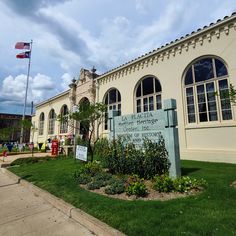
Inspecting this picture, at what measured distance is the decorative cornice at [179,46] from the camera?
32.3 feet

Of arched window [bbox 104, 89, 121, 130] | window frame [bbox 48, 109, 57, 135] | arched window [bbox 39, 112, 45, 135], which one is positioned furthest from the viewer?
arched window [bbox 39, 112, 45, 135]

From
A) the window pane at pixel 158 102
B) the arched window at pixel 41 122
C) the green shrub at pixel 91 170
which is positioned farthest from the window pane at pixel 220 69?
the arched window at pixel 41 122

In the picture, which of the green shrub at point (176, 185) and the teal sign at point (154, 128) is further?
the teal sign at point (154, 128)

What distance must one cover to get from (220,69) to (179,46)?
2.84 m

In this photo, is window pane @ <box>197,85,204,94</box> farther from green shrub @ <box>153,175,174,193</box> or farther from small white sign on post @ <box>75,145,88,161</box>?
green shrub @ <box>153,175,174,193</box>

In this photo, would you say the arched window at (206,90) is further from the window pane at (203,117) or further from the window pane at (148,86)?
the window pane at (148,86)

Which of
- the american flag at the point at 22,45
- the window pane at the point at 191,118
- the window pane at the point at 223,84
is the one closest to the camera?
the window pane at the point at 223,84

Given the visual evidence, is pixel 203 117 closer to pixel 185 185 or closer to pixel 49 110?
pixel 185 185

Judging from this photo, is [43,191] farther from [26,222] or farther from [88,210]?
[88,210]

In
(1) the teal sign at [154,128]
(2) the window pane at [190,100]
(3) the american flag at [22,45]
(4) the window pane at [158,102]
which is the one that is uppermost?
(3) the american flag at [22,45]

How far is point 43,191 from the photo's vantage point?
617cm

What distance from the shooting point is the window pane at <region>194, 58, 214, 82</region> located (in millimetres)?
10523

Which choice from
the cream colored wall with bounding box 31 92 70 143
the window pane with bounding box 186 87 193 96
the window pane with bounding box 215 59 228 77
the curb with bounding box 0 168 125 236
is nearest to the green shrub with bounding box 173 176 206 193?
the curb with bounding box 0 168 125 236

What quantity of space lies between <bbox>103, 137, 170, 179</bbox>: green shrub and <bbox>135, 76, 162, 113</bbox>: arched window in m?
6.34
